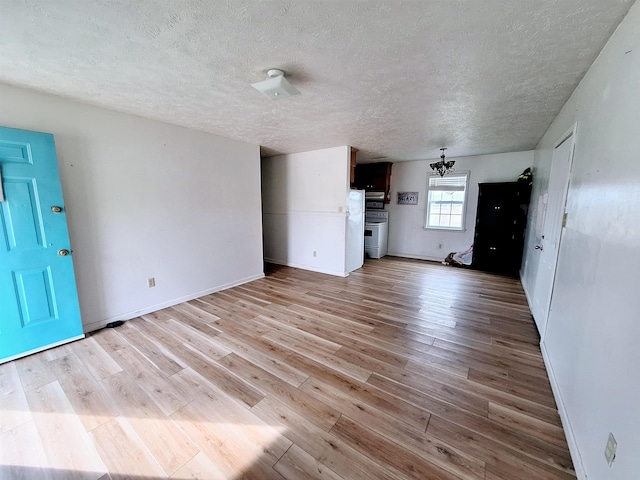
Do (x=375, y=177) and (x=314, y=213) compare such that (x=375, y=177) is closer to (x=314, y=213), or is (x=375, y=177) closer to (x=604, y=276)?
(x=314, y=213)

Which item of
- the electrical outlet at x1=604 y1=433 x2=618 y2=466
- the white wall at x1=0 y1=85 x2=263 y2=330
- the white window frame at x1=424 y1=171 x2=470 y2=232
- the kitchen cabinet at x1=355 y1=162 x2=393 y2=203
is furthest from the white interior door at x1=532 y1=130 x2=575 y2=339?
the white wall at x1=0 y1=85 x2=263 y2=330

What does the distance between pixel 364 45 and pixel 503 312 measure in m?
3.27

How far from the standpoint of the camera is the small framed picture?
5805 mm

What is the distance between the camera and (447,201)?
547 cm

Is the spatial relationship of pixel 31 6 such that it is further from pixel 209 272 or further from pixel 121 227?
pixel 209 272

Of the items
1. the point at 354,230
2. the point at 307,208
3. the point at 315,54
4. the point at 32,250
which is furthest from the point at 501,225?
the point at 32,250

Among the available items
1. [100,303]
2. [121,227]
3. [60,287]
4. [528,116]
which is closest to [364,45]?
[528,116]

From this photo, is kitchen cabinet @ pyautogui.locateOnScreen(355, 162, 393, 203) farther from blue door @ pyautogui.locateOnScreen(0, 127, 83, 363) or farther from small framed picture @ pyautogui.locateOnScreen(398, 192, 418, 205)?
blue door @ pyautogui.locateOnScreen(0, 127, 83, 363)

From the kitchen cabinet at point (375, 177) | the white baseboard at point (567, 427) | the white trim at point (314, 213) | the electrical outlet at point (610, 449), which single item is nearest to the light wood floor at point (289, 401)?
the white baseboard at point (567, 427)

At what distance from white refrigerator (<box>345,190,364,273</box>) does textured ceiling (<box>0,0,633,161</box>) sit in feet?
6.21

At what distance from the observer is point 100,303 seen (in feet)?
8.50

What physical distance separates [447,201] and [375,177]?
1.72 metres

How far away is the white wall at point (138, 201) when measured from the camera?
2.34 meters

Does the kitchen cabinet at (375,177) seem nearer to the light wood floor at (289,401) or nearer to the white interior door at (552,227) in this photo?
the white interior door at (552,227)
